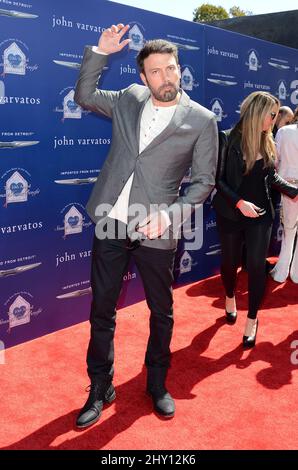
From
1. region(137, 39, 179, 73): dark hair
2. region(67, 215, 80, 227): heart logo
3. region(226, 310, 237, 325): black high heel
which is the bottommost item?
region(226, 310, 237, 325): black high heel

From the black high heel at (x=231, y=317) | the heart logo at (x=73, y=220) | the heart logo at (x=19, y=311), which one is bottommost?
the black high heel at (x=231, y=317)

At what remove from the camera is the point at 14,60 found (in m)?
3.04

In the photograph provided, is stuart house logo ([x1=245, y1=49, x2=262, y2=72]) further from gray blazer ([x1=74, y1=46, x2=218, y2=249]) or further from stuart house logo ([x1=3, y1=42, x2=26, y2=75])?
gray blazer ([x1=74, y1=46, x2=218, y2=249])

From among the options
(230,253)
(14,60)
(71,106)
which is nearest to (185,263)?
(230,253)

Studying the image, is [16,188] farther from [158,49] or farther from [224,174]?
[158,49]

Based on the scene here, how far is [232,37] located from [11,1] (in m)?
2.61

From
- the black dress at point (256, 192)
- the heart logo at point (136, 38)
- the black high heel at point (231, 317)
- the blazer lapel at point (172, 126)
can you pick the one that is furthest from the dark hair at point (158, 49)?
the black high heel at point (231, 317)

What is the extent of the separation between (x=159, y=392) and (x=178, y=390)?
26cm

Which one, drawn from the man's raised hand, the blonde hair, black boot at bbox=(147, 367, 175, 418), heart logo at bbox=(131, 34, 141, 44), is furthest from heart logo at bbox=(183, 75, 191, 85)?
A: black boot at bbox=(147, 367, 175, 418)

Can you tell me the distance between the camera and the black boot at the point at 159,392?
253cm

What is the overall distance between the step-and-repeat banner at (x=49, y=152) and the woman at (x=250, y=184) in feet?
3.49

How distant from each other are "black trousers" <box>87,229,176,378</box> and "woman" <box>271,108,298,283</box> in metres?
1.72

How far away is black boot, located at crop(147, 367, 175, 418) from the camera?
8.31 ft

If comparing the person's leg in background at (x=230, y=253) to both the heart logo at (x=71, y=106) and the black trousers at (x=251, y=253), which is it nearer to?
the black trousers at (x=251, y=253)
